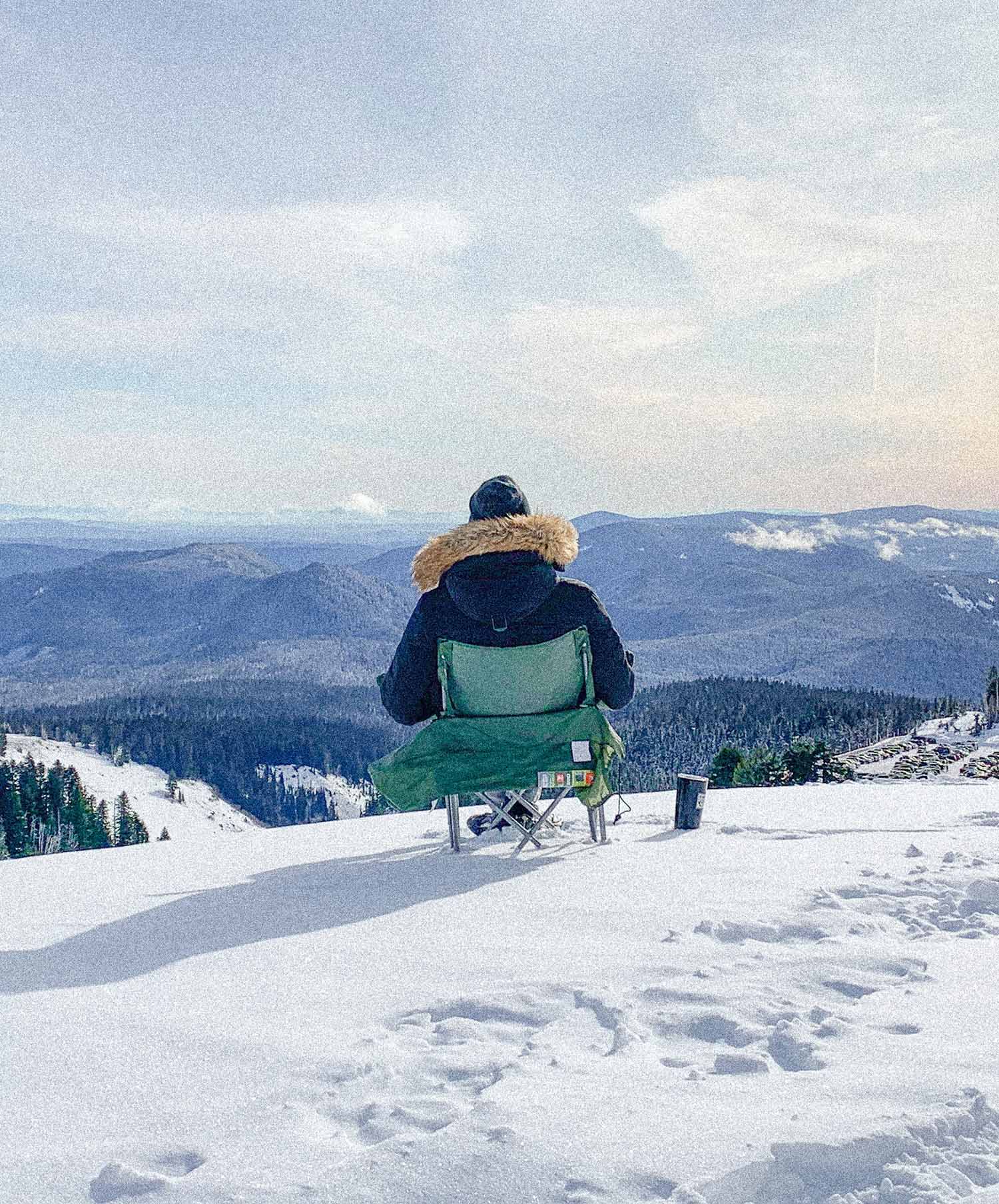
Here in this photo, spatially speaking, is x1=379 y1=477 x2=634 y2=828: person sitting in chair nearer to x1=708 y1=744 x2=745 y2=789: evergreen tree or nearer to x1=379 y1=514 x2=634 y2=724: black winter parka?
x1=379 y1=514 x2=634 y2=724: black winter parka

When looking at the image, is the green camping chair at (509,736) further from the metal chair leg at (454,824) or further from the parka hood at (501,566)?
the parka hood at (501,566)

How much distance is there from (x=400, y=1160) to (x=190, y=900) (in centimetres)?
395

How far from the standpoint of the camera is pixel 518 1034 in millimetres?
3582

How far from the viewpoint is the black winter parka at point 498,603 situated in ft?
23.6

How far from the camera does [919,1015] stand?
→ 11.6 feet

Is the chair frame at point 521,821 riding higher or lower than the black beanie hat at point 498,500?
lower

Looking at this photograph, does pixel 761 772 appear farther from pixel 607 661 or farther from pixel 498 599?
pixel 498 599

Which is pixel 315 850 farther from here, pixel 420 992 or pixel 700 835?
pixel 420 992

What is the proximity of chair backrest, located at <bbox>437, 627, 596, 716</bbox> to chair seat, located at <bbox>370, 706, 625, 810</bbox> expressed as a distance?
3.9 inches

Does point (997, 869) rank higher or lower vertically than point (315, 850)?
higher

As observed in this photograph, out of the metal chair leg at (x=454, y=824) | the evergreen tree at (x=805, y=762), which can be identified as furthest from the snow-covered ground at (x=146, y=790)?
the metal chair leg at (x=454, y=824)

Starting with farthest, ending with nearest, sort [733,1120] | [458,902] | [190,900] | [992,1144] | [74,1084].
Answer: [190,900] → [458,902] → [74,1084] → [733,1120] → [992,1144]

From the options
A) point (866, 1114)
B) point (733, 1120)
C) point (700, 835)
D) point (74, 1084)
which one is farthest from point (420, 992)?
point (700, 835)

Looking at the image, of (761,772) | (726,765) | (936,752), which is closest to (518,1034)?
(761,772)
